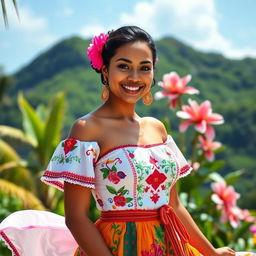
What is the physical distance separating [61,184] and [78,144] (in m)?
0.16

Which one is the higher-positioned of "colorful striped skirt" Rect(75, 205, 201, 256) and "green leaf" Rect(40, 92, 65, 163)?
"green leaf" Rect(40, 92, 65, 163)

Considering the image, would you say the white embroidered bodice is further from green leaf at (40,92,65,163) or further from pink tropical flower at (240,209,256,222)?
green leaf at (40,92,65,163)

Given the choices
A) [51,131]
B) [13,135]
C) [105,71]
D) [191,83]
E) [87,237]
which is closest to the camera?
[87,237]

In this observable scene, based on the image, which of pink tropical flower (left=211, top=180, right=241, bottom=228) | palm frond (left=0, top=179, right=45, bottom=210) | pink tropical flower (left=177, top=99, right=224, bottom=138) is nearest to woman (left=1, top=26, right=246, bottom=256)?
pink tropical flower (left=177, top=99, right=224, bottom=138)

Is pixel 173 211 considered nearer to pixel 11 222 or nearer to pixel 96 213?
pixel 11 222

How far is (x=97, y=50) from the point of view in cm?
176

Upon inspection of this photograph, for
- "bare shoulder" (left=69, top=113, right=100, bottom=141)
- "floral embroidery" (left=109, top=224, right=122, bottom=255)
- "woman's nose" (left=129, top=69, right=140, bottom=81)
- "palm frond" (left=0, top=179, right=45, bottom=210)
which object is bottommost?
"palm frond" (left=0, top=179, right=45, bottom=210)

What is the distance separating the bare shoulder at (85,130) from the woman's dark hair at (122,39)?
22 centimetres

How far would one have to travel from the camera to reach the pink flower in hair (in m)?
1.75

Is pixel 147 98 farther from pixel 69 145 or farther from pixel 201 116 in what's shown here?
pixel 201 116

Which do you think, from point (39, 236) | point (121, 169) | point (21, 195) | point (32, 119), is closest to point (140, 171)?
point (121, 169)

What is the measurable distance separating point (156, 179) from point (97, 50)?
0.45 metres

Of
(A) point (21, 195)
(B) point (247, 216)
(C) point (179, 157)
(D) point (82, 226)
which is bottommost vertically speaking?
(B) point (247, 216)

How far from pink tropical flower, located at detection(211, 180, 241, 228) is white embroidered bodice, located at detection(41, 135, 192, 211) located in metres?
2.45
